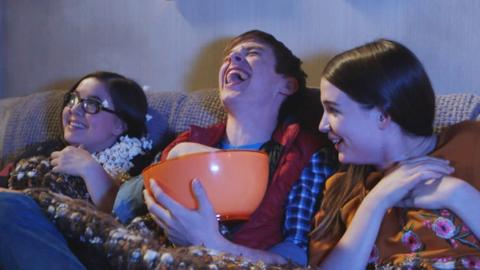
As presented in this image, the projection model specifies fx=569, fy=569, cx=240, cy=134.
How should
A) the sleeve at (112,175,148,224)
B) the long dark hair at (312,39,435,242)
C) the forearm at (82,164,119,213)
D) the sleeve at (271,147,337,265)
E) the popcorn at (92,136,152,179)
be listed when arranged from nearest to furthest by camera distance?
Result: 1. the long dark hair at (312,39,435,242)
2. the sleeve at (271,147,337,265)
3. the sleeve at (112,175,148,224)
4. the forearm at (82,164,119,213)
5. the popcorn at (92,136,152,179)

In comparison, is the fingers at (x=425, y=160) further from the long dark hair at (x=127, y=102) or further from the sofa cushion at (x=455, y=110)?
the long dark hair at (x=127, y=102)

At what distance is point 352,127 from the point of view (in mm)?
1079

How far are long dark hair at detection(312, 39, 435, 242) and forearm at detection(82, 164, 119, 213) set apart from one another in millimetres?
640

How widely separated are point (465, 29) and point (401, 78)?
454 millimetres

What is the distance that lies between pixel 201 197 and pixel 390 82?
41cm

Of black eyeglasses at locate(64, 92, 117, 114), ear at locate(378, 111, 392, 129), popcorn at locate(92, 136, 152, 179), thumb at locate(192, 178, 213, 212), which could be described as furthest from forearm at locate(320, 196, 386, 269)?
black eyeglasses at locate(64, 92, 117, 114)

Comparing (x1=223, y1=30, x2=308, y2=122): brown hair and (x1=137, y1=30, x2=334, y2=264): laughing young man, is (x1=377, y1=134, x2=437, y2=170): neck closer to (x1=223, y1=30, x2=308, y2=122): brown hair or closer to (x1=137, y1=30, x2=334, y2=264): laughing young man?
(x1=137, y1=30, x2=334, y2=264): laughing young man

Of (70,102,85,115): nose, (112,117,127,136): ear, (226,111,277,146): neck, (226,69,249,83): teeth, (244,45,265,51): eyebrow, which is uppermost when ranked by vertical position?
(244,45,265,51): eyebrow

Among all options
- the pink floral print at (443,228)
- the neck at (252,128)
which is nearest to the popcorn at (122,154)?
the neck at (252,128)

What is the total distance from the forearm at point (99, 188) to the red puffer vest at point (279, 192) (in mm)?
390

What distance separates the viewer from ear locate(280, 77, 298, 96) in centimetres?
137

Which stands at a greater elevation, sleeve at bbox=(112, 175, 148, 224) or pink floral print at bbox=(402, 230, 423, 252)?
pink floral print at bbox=(402, 230, 423, 252)

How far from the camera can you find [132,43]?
207 cm

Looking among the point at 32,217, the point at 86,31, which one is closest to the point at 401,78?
the point at 32,217
